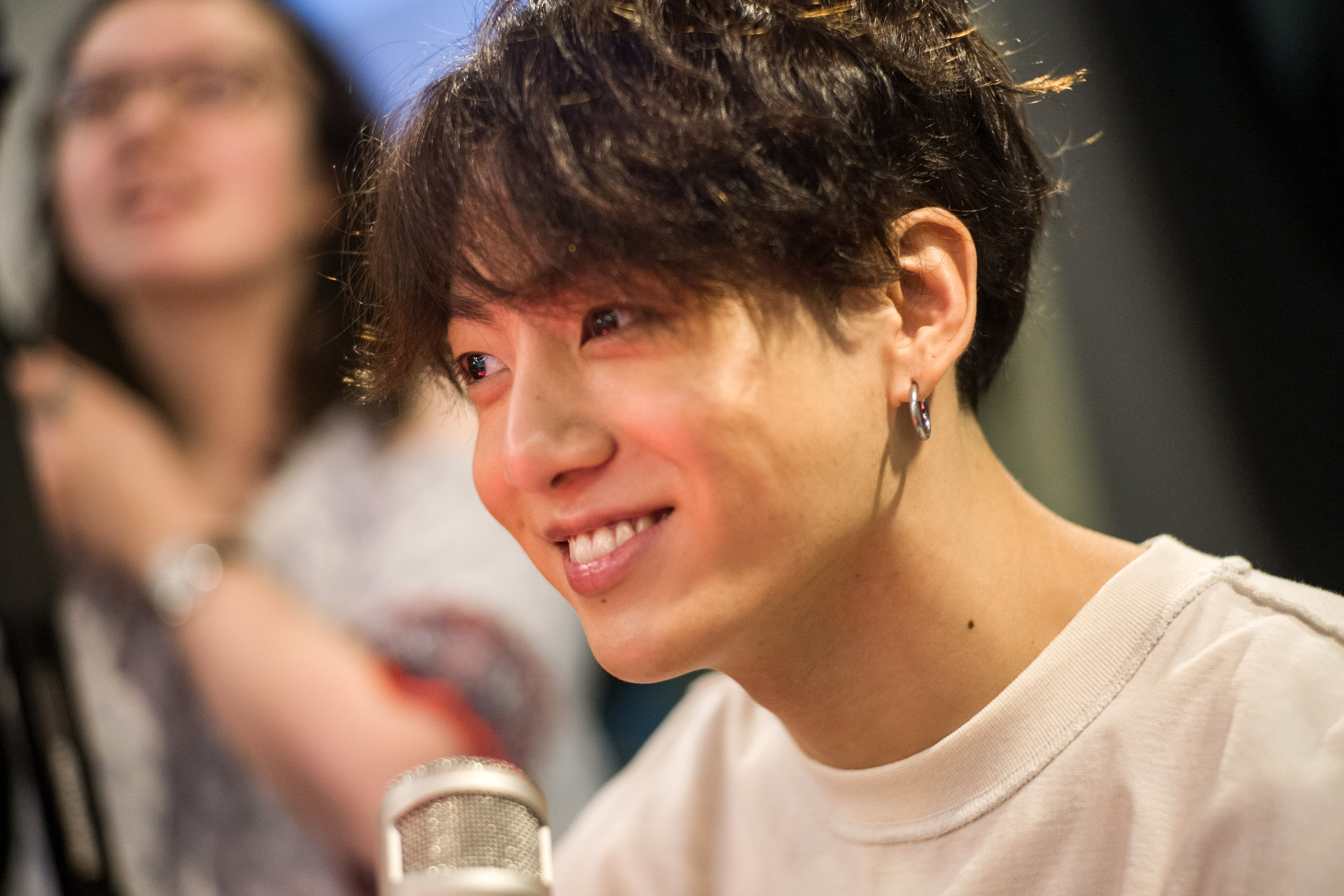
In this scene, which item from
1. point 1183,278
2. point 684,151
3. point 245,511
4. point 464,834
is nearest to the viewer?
point 464,834

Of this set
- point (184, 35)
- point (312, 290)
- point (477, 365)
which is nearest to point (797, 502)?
point (477, 365)

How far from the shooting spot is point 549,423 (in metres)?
0.73

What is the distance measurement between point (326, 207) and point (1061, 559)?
1.54 meters

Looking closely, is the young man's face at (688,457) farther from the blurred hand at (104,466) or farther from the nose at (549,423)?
the blurred hand at (104,466)

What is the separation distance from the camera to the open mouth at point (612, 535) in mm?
751

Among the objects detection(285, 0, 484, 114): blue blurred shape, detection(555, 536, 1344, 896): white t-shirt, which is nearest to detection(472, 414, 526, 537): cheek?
detection(555, 536, 1344, 896): white t-shirt

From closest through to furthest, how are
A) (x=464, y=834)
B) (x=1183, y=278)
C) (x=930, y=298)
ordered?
(x=464, y=834) < (x=930, y=298) < (x=1183, y=278)

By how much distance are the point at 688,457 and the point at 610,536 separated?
0.09 metres

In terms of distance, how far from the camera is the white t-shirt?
702 mm

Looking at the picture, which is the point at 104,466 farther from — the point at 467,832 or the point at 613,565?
the point at 467,832

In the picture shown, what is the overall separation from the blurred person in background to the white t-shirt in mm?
865

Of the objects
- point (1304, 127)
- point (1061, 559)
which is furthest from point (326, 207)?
point (1304, 127)

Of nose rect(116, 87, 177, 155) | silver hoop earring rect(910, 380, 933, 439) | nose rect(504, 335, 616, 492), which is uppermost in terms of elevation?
nose rect(116, 87, 177, 155)

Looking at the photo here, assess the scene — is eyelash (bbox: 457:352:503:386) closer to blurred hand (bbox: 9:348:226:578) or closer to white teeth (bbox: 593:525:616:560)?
white teeth (bbox: 593:525:616:560)
